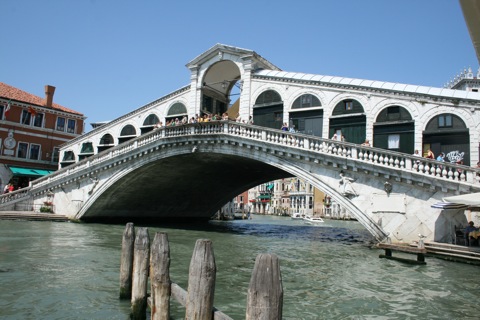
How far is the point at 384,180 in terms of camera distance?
13.2 meters

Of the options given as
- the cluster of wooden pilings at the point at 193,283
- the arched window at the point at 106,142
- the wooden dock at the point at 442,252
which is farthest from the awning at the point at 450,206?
the arched window at the point at 106,142

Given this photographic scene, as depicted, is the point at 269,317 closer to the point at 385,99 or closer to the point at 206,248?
the point at 206,248

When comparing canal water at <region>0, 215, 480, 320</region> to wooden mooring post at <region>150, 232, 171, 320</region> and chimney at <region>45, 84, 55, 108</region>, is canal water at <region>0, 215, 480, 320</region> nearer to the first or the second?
wooden mooring post at <region>150, 232, 171, 320</region>

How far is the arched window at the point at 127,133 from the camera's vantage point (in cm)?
2412

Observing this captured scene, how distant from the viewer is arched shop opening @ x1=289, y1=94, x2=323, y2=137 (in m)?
17.6

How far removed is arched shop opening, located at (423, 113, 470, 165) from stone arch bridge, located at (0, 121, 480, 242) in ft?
4.49

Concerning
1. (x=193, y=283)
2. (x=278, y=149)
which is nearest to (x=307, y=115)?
(x=278, y=149)

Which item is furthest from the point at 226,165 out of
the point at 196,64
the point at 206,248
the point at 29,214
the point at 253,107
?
the point at 206,248

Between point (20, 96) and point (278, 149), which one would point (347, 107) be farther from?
point (20, 96)

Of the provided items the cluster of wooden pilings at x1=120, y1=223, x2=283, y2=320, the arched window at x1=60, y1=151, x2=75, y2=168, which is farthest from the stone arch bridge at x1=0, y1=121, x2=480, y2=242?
the cluster of wooden pilings at x1=120, y1=223, x2=283, y2=320

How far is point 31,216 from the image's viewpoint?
20766 millimetres

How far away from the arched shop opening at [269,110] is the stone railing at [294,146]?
241 cm

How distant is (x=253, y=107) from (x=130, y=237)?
14.3 m

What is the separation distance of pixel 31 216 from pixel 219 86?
12.5 meters
